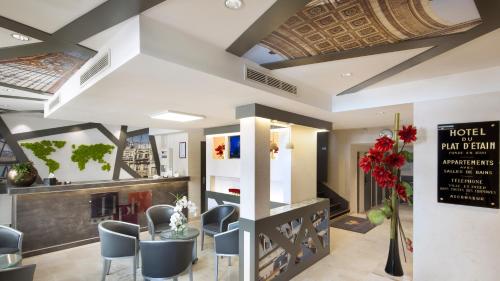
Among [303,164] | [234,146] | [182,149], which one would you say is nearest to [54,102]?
[234,146]

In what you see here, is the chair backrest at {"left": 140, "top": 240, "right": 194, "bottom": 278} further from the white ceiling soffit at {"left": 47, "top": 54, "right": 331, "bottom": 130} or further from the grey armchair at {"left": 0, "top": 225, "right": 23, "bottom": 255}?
the grey armchair at {"left": 0, "top": 225, "right": 23, "bottom": 255}

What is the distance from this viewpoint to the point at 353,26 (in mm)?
1800

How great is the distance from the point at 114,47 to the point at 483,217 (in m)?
3.81

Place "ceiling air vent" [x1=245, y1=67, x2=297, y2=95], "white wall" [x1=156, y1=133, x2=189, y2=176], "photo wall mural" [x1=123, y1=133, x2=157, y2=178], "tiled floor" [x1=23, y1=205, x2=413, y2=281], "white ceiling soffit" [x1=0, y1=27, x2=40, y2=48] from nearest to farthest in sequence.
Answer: "white ceiling soffit" [x1=0, y1=27, x2=40, y2=48]
"ceiling air vent" [x1=245, y1=67, x2=297, y2=95]
"tiled floor" [x1=23, y1=205, x2=413, y2=281]
"white wall" [x1=156, y1=133, x2=189, y2=176]
"photo wall mural" [x1=123, y1=133, x2=157, y2=178]

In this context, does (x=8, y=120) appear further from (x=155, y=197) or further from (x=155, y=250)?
(x=155, y=250)

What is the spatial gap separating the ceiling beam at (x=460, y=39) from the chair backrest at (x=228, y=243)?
268 centimetres

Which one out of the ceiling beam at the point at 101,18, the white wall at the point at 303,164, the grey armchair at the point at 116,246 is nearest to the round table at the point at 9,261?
the grey armchair at the point at 116,246

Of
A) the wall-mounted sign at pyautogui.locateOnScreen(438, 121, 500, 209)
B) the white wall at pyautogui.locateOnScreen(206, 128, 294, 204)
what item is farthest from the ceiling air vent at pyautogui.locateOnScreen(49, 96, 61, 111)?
the wall-mounted sign at pyautogui.locateOnScreen(438, 121, 500, 209)

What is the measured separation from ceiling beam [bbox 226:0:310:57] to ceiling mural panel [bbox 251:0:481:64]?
0.10m

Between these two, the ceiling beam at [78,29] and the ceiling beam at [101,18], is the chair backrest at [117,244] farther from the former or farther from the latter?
the ceiling beam at [101,18]

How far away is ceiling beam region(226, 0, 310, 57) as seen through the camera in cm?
149

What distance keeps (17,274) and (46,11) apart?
2384mm

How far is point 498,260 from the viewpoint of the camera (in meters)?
2.47

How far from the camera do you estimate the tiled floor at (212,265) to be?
376 centimetres
